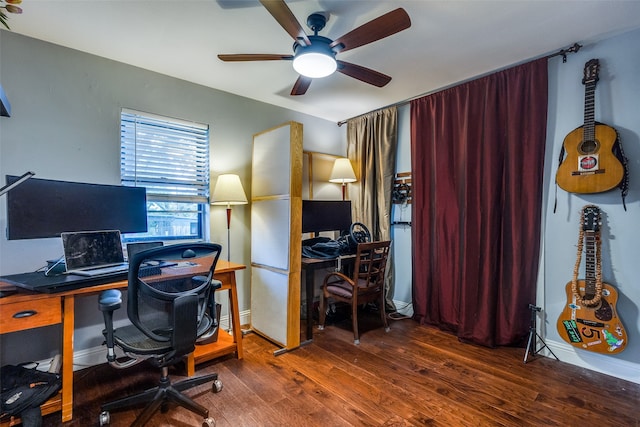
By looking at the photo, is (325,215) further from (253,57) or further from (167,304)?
(167,304)

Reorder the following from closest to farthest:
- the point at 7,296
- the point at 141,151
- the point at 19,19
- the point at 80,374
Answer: the point at 7,296, the point at 19,19, the point at 80,374, the point at 141,151

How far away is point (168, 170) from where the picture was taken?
2.72m

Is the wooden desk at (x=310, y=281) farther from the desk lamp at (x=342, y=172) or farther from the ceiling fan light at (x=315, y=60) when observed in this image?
the ceiling fan light at (x=315, y=60)

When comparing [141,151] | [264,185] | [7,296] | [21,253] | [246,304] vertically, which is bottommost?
[246,304]

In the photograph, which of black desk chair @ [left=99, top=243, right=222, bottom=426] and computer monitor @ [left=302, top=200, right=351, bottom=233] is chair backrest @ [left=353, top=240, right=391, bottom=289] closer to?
computer monitor @ [left=302, top=200, right=351, bottom=233]

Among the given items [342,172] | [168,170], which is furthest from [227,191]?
[342,172]

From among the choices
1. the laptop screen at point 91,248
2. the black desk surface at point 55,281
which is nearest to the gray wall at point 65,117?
the laptop screen at point 91,248

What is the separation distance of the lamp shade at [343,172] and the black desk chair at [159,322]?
2.13m

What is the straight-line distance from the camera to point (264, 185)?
2834mm

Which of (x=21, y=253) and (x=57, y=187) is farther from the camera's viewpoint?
(x=21, y=253)

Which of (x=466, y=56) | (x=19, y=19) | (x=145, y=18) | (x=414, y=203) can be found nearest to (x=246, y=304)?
(x=414, y=203)

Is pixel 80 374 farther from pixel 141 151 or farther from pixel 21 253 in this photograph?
pixel 141 151

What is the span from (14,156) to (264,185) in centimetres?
176

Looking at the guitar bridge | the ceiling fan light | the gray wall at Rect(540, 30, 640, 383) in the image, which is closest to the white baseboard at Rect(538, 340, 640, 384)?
the gray wall at Rect(540, 30, 640, 383)
